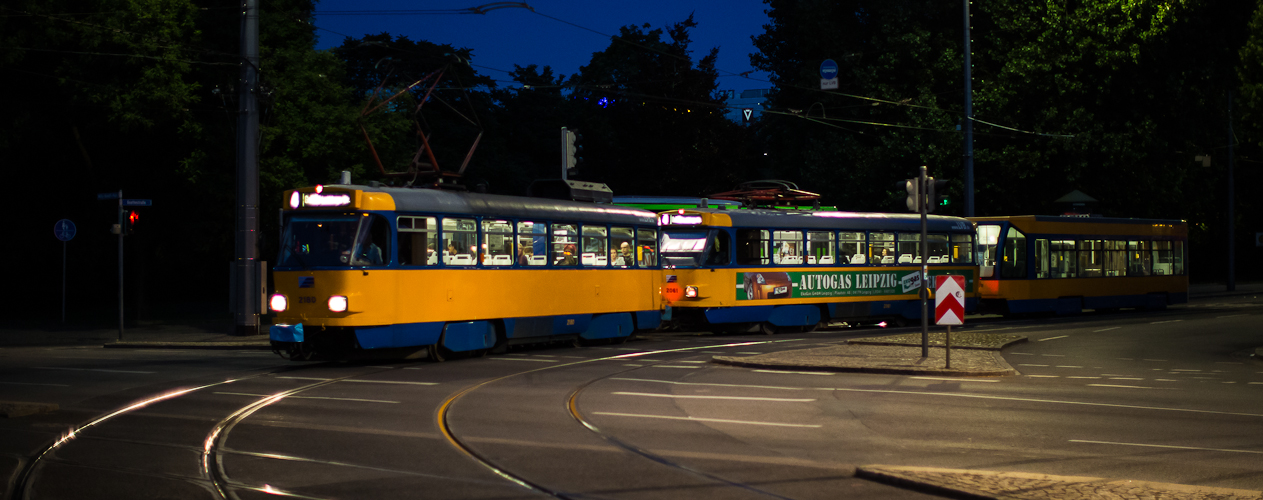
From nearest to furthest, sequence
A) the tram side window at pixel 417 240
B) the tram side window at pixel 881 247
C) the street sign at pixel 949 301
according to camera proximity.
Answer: the street sign at pixel 949 301
the tram side window at pixel 417 240
the tram side window at pixel 881 247

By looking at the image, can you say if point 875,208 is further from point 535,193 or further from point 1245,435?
point 1245,435

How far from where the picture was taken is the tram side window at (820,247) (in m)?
A: 27.8

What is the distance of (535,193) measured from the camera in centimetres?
2381

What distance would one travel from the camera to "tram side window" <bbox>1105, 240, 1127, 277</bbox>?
35219 mm

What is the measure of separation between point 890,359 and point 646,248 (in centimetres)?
753

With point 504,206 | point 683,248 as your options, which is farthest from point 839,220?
point 504,206

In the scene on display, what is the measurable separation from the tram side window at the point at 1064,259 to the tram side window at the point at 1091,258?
0.28 meters

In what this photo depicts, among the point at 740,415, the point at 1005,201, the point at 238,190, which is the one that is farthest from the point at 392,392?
the point at 1005,201

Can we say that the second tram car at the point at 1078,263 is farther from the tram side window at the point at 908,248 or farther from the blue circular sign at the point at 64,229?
the blue circular sign at the point at 64,229

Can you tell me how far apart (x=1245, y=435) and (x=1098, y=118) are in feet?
102

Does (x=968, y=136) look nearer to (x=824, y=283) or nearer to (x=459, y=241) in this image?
(x=824, y=283)

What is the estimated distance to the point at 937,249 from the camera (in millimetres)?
30672

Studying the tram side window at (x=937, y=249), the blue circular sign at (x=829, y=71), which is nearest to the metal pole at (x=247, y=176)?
the tram side window at (x=937, y=249)

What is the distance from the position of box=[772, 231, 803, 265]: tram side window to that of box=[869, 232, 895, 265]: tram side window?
2.50m
